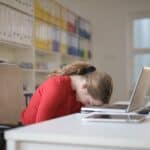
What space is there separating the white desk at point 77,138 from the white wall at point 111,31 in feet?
16.9

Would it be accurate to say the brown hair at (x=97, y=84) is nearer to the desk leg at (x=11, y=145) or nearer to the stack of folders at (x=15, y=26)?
the desk leg at (x=11, y=145)

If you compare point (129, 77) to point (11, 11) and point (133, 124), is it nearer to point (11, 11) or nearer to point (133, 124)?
point (11, 11)

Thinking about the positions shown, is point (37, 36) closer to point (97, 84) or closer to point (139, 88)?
point (97, 84)

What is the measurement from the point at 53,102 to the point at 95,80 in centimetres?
31

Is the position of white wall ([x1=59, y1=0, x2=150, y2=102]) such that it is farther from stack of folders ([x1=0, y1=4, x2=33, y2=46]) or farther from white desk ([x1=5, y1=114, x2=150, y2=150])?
white desk ([x1=5, y1=114, x2=150, y2=150])

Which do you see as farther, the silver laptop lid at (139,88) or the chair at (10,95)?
the chair at (10,95)

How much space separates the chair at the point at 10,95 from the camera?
218 cm

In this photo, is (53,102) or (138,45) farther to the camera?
(138,45)

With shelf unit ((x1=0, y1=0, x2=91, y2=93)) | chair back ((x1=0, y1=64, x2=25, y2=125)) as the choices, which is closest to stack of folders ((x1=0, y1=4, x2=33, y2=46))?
shelf unit ((x1=0, y1=0, x2=91, y2=93))

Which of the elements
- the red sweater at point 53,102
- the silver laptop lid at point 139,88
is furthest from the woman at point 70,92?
the silver laptop lid at point 139,88

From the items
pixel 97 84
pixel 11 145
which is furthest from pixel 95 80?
pixel 11 145

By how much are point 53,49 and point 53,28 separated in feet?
1.03

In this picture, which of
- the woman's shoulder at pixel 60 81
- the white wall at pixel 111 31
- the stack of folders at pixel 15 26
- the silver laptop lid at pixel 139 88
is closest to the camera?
the silver laptop lid at pixel 139 88

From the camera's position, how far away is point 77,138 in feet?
3.54
